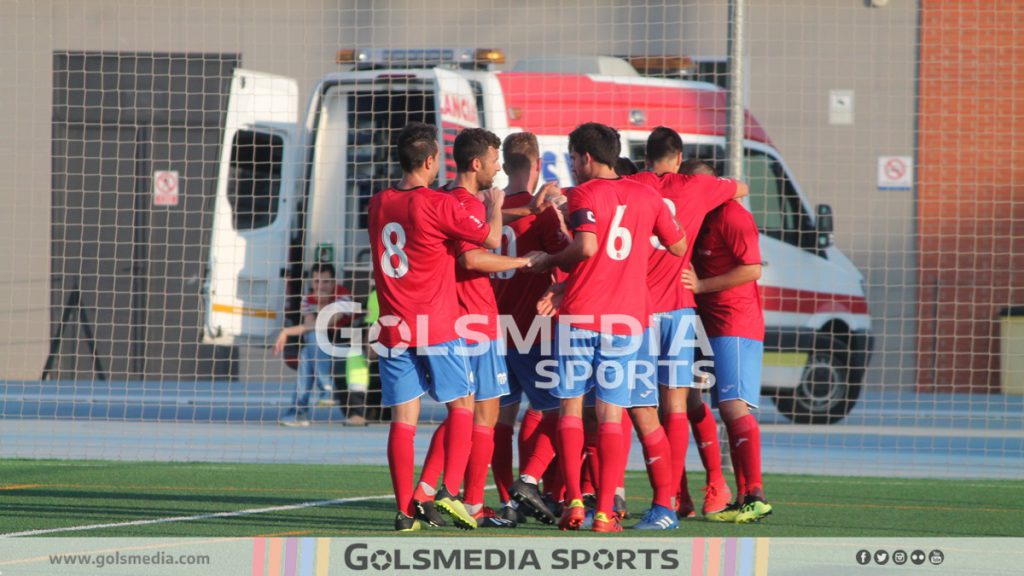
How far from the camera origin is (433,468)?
6516 millimetres

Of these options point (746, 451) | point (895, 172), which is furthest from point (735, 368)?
point (895, 172)

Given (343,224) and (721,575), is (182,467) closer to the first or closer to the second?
(343,224)

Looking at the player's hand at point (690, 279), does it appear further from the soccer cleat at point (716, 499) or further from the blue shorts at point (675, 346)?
the soccer cleat at point (716, 499)

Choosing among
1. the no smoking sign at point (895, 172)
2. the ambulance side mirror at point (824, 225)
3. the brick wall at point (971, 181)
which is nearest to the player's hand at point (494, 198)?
the ambulance side mirror at point (824, 225)

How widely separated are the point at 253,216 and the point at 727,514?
7.97m

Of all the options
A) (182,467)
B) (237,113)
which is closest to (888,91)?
(237,113)

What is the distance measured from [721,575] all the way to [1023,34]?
1417cm

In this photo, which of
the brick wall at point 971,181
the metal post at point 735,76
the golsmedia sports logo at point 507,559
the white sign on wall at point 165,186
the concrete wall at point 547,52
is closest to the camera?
the golsmedia sports logo at point 507,559

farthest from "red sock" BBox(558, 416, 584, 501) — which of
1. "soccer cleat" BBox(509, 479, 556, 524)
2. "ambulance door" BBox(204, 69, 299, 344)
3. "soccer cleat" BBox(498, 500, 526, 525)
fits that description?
"ambulance door" BBox(204, 69, 299, 344)

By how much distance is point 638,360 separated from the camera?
664cm

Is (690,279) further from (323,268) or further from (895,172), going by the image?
→ (895,172)

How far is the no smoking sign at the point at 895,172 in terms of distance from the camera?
18.8 m

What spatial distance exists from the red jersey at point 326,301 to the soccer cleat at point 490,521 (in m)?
6.56

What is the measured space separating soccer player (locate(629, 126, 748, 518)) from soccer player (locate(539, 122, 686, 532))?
40 cm
